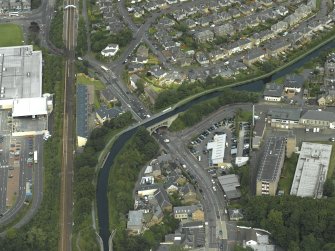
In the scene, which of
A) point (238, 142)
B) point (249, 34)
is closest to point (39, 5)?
point (249, 34)

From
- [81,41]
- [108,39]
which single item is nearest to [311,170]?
[108,39]

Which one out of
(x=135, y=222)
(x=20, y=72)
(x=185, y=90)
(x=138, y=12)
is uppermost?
(x=138, y=12)

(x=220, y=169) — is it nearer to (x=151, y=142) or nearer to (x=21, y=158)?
(x=151, y=142)

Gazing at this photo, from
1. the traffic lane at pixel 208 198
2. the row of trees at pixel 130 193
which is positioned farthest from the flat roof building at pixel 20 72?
the traffic lane at pixel 208 198

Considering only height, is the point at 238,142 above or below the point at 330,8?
below

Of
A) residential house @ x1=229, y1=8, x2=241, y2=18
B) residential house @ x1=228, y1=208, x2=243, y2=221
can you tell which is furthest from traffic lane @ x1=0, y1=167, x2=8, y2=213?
residential house @ x1=229, y1=8, x2=241, y2=18

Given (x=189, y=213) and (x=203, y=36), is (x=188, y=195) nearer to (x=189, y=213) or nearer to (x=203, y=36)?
(x=189, y=213)
